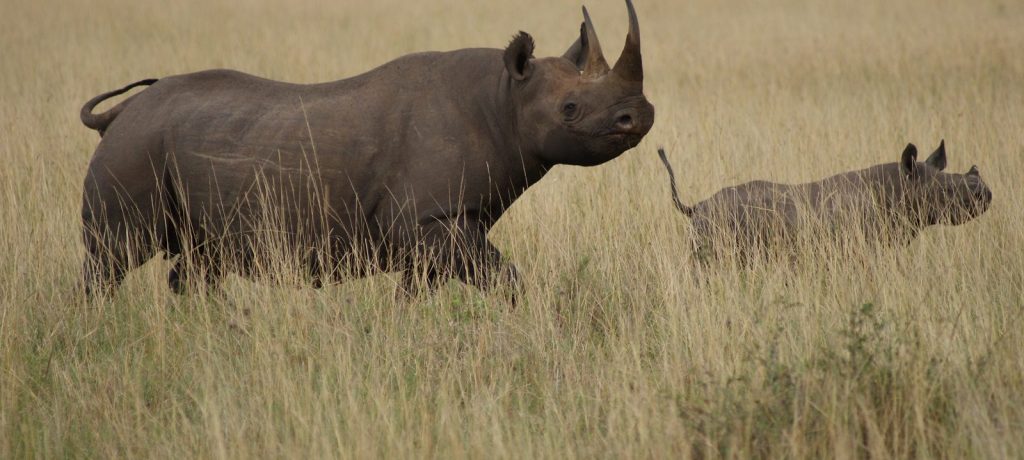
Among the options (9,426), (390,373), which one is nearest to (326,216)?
(390,373)

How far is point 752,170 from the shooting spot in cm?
901

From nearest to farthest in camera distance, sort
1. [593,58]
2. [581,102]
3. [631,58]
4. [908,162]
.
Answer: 1. [631,58]
2. [581,102]
3. [593,58]
4. [908,162]

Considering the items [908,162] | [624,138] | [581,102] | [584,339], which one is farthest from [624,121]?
[908,162]

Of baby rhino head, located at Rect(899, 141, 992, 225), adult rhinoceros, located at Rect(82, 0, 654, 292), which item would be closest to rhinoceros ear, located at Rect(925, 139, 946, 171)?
baby rhino head, located at Rect(899, 141, 992, 225)

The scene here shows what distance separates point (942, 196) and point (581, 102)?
276 centimetres

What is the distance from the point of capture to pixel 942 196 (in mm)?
7180

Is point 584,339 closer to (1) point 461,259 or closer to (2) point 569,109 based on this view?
(1) point 461,259

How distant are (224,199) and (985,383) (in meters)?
3.78

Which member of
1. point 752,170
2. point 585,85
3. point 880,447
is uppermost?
point 585,85

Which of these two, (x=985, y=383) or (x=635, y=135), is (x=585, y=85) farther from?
(x=985, y=383)

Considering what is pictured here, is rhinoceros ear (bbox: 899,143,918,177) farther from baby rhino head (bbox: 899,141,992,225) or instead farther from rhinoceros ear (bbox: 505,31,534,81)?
rhinoceros ear (bbox: 505,31,534,81)

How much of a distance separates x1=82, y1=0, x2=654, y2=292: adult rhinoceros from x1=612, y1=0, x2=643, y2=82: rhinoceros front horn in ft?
0.48

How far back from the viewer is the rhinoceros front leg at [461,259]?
5828mm

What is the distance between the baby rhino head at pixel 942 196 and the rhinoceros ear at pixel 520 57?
8.41 ft
